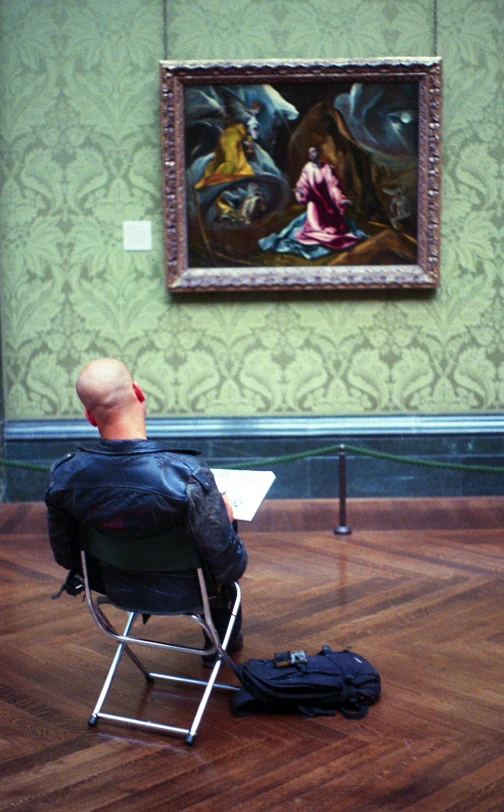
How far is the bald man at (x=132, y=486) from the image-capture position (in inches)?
129

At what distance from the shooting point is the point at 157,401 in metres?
7.66

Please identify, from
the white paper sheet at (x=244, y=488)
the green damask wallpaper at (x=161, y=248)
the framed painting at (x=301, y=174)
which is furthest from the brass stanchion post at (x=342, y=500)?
the white paper sheet at (x=244, y=488)

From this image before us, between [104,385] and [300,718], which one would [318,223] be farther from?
[300,718]

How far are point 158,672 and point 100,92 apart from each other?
4.83m

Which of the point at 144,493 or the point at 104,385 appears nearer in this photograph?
the point at 144,493

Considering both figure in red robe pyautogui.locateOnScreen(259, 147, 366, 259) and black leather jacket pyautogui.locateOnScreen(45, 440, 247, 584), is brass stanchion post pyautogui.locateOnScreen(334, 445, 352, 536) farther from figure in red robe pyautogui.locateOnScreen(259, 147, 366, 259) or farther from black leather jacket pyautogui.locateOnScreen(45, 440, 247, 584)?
black leather jacket pyautogui.locateOnScreen(45, 440, 247, 584)

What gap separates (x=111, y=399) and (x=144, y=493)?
1.23 ft

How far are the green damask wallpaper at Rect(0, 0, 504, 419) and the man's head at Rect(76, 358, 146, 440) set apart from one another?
4176mm

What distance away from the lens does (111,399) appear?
133 inches

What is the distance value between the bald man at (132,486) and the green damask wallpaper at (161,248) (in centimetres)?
415

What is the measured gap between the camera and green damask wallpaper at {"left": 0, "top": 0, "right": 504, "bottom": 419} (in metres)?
7.27

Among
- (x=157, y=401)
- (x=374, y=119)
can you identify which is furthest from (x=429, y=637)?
(x=374, y=119)

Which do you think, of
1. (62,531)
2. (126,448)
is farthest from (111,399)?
(62,531)

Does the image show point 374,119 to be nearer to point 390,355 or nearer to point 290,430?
point 390,355
